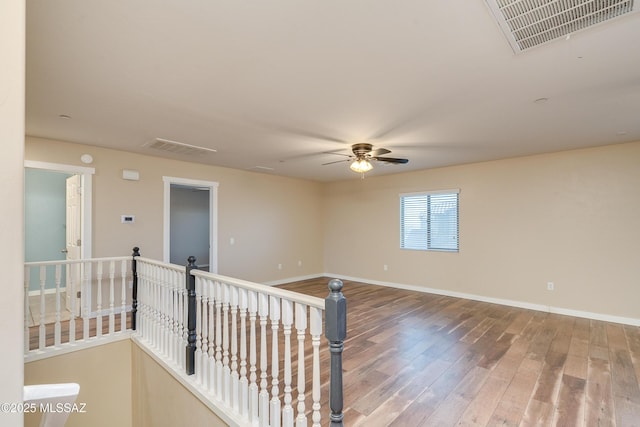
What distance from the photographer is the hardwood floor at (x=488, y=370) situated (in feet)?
7.11

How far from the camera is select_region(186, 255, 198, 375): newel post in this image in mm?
2496

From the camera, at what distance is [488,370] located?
2.77m

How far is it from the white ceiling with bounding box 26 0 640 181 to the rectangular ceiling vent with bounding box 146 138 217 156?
0.51 ft

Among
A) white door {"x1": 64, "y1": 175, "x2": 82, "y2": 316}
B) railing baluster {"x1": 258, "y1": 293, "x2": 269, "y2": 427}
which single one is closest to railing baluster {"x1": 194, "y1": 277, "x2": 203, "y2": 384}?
railing baluster {"x1": 258, "y1": 293, "x2": 269, "y2": 427}

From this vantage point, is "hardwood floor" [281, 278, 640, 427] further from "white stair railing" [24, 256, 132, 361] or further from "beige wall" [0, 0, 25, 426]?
"white stair railing" [24, 256, 132, 361]

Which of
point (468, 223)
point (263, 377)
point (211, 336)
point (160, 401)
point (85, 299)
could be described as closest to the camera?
point (263, 377)

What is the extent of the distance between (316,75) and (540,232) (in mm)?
4510

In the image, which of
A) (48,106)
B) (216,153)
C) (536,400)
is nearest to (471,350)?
(536,400)

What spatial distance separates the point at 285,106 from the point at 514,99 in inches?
80.7

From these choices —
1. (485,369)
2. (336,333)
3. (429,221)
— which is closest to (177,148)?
(336,333)

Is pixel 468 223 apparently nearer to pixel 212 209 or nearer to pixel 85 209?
pixel 212 209

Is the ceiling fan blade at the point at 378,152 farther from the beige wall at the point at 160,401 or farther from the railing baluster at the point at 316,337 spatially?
the beige wall at the point at 160,401

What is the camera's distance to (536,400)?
2.32 metres

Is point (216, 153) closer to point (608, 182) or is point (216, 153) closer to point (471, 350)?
point (471, 350)
